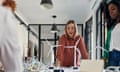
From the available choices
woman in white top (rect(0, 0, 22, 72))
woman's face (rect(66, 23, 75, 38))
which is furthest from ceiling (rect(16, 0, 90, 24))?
woman in white top (rect(0, 0, 22, 72))

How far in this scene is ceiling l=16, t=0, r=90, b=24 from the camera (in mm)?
6654

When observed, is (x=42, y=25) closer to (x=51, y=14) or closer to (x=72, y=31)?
(x=51, y=14)

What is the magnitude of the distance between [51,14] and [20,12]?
1.06 metres

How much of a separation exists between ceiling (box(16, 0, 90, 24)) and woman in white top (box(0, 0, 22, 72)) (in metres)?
5.94

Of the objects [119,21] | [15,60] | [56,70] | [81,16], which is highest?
[81,16]

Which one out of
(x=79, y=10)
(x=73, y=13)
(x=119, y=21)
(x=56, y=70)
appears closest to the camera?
(x=56, y=70)

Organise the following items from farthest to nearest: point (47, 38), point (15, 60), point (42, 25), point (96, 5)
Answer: point (47, 38) → point (42, 25) → point (96, 5) → point (15, 60)

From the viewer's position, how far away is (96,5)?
20.1ft

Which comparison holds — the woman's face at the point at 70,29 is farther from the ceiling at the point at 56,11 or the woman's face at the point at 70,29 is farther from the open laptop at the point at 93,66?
the ceiling at the point at 56,11

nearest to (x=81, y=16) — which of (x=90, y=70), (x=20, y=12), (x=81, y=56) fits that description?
(x=20, y=12)

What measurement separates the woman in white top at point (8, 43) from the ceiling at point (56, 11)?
19.5ft

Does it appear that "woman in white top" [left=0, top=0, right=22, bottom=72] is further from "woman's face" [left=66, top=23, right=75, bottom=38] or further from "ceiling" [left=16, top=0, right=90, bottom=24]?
"ceiling" [left=16, top=0, right=90, bottom=24]

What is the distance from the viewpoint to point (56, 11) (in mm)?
7895

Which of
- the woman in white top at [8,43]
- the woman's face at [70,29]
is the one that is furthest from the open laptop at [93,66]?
the woman in white top at [8,43]
